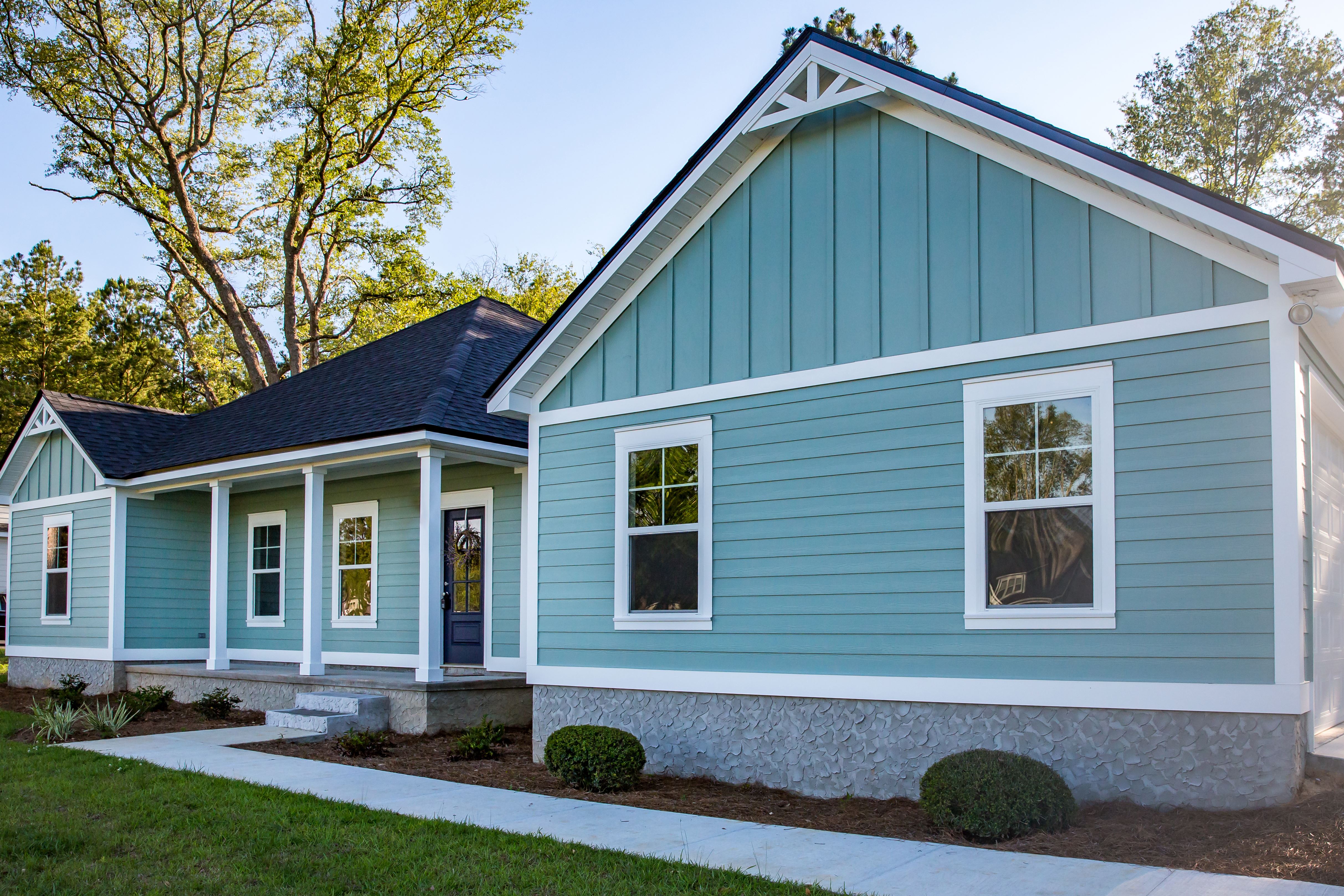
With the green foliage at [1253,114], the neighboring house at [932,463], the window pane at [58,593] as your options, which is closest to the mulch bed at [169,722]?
the window pane at [58,593]

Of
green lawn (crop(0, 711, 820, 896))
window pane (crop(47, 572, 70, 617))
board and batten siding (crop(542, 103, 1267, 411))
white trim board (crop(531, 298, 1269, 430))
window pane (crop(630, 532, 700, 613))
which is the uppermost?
board and batten siding (crop(542, 103, 1267, 411))

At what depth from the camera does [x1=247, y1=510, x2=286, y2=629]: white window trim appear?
16.0m

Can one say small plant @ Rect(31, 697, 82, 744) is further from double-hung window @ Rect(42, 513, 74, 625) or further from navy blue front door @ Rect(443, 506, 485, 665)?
double-hung window @ Rect(42, 513, 74, 625)

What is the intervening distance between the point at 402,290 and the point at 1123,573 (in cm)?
2674

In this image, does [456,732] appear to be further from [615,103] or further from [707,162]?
[615,103]

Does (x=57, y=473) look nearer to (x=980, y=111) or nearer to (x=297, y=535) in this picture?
(x=297, y=535)

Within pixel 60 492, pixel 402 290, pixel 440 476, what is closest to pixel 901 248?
pixel 440 476

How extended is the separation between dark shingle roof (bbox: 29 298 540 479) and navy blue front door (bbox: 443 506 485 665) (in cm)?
169

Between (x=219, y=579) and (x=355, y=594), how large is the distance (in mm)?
1961

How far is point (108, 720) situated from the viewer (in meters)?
11.8

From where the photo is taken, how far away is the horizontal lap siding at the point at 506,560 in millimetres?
12938

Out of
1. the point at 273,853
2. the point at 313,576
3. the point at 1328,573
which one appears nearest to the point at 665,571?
the point at 273,853

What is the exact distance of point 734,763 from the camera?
8781mm

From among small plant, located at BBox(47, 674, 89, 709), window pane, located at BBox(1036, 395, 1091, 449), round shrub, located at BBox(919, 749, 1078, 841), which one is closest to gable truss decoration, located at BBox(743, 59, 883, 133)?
window pane, located at BBox(1036, 395, 1091, 449)
